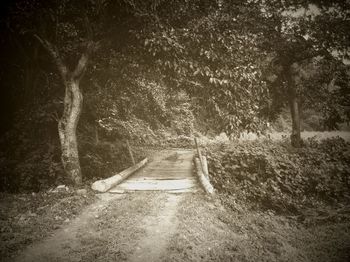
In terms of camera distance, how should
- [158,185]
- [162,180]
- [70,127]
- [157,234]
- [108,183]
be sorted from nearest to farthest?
[157,234] < [108,183] < [70,127] < [158,185] < [162,180]

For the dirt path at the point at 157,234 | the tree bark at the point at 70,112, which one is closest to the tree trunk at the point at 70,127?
the tree bark at the point at 70,112

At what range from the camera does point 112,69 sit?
1430 centimetres

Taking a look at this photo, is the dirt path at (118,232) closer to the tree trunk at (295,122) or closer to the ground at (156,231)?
the ground at (156,231)

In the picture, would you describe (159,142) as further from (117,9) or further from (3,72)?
(117,9)

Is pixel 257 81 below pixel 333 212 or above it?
above

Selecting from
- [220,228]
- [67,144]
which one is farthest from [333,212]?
[67,144]

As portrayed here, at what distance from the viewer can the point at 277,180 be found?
11383 millimetres

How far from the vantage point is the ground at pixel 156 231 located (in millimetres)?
6109

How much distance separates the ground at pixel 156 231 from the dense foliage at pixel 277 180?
109 cm

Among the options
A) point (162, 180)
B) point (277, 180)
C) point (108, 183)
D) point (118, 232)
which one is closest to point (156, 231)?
Result: point (118, 232)

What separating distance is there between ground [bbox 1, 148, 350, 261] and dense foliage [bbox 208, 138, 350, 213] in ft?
3.58

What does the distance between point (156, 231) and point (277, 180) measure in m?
6.26

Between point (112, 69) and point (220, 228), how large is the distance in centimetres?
980

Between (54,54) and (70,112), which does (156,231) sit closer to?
(70,112)
